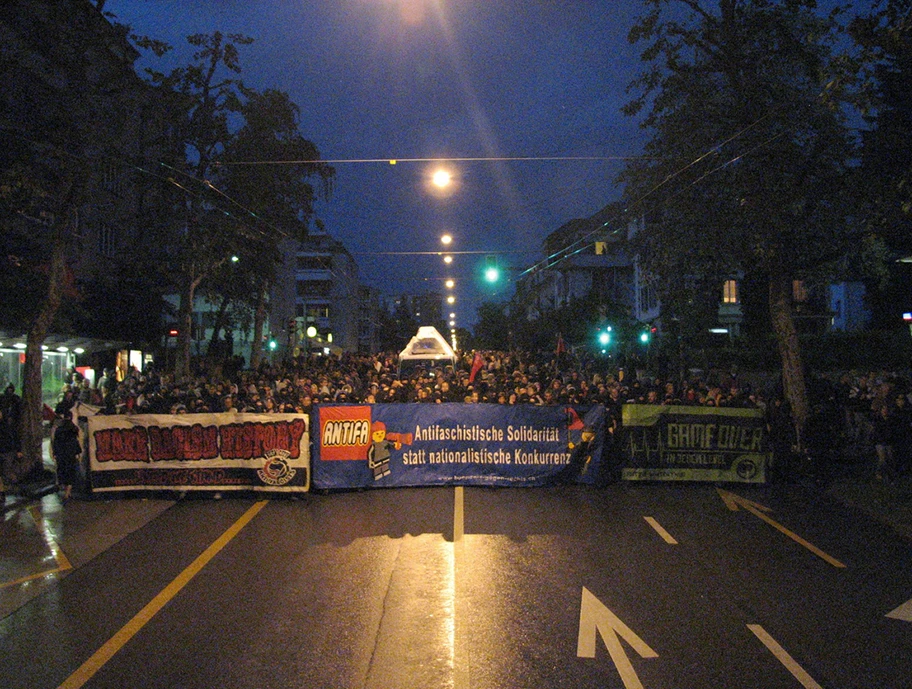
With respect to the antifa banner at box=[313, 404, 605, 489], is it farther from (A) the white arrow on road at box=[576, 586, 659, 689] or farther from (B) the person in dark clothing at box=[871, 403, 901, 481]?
(A) the white arrow on road at box=[576, 586, 659, 689]

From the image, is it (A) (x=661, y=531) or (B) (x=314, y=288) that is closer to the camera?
(A) (x=661, y=531)

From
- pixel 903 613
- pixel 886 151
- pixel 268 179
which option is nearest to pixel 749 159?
pixel 886 151

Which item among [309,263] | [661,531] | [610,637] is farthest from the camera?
[309,263]

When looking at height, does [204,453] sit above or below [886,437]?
below

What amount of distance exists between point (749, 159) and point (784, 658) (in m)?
Result: 12.2

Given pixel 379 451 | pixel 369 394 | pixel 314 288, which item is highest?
pixel 314 288

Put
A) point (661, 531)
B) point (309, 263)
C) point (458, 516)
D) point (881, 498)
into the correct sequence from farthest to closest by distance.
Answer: point (309, 263), point (881, 498), point (458, 516), point (661, 531)

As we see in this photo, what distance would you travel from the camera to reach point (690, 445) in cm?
1420

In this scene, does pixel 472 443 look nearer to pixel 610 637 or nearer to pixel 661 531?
pixel 661 531

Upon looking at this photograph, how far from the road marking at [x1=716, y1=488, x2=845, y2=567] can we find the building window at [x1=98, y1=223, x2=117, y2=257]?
2899cm

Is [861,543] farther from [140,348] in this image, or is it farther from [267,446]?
[140,348]

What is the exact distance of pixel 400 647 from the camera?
20.9 ft

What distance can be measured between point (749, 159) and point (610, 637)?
12286 millimetres

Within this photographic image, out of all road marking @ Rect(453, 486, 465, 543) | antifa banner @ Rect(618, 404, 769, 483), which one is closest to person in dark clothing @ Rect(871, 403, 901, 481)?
antifa banner @ Rect(618, 404, 769, 483)
